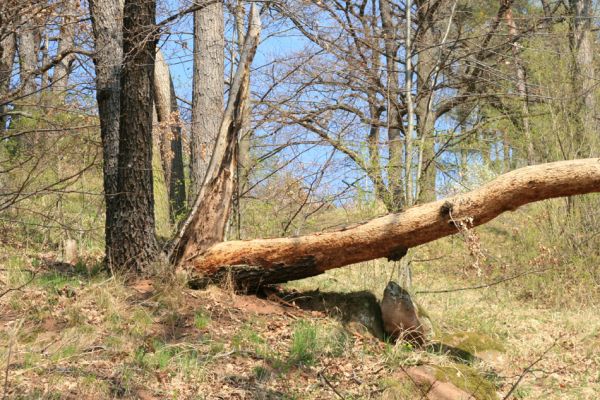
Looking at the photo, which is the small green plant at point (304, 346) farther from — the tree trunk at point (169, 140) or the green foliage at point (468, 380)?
the tree trunk at point (169, 140)

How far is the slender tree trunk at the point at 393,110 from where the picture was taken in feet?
27.8

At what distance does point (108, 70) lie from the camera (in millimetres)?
7520

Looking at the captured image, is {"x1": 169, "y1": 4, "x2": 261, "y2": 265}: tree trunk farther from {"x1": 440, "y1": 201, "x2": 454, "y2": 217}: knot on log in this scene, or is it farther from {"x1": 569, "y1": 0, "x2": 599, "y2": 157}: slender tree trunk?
{"x1": 569, "y1": 0, "x2": 599, "y2": 157}: slender tree trunk

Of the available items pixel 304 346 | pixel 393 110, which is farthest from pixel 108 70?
pixel 393 110

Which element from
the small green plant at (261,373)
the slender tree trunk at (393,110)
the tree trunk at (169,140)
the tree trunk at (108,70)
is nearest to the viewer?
the small green plant at (261,373)

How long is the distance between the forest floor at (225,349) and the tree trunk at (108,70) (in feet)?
4.70

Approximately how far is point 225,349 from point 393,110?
753 cm

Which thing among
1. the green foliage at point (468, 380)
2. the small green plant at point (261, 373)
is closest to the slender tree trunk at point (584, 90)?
the green foliage at point (468, 380)

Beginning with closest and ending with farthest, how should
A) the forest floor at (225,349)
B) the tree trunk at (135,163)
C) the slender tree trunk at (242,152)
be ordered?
the forest floor at (225,349), the tree trunk at (135,163), the slender tree trunk at (242,152)

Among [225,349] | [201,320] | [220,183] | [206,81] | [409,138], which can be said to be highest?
[206,81]

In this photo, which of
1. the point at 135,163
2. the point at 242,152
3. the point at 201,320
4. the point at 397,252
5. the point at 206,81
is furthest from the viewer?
the point at 242,152

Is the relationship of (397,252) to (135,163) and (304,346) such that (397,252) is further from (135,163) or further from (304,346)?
(135,163)

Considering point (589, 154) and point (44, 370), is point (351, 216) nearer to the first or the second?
point (589, 154)

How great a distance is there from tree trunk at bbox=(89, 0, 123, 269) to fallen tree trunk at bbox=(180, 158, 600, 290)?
170cm
